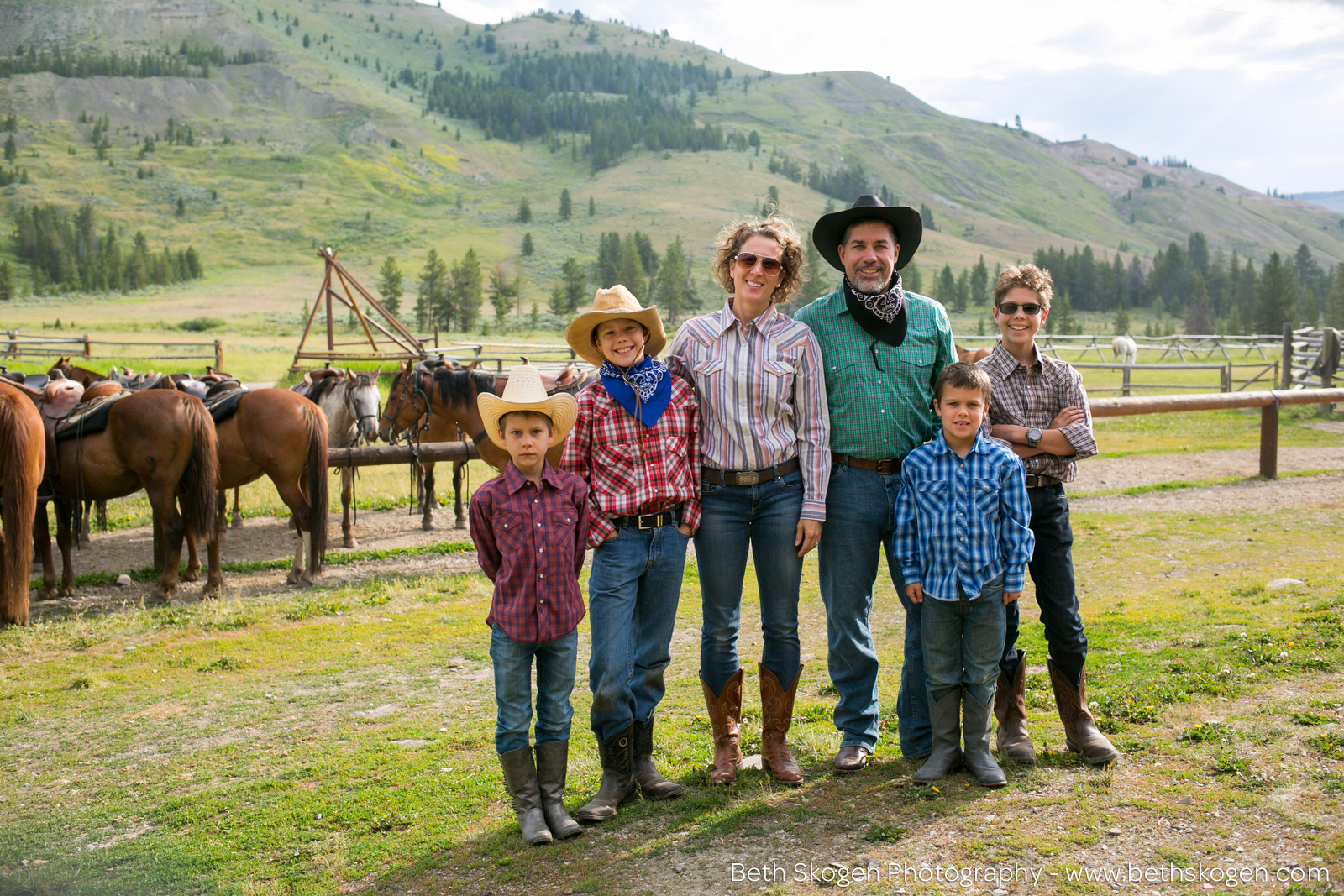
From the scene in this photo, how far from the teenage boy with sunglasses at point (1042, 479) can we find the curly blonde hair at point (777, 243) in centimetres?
94

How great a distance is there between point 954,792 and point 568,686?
1.57m

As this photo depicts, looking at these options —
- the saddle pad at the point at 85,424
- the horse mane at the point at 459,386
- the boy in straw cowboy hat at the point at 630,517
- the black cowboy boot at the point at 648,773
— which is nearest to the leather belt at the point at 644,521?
the boy in straw cowboy hat at the point at 630,517

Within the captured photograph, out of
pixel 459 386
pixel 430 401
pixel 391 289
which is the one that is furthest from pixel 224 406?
pixel 391 289

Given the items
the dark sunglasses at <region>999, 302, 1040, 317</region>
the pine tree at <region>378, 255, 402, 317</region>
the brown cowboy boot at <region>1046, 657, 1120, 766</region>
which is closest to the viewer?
the brown cowboy boot at <region>1046, 657, 1120, 766</region>

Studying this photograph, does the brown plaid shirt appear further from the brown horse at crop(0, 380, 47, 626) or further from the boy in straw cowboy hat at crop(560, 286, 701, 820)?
the brown horse at crop(0, 380, 47, 626)

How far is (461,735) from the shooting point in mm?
4480

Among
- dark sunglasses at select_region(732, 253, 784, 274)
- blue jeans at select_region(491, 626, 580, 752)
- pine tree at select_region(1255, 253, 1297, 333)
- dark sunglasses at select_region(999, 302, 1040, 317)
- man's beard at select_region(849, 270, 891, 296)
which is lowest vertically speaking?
blue jeans at select_region(491, 626, 580, 752)

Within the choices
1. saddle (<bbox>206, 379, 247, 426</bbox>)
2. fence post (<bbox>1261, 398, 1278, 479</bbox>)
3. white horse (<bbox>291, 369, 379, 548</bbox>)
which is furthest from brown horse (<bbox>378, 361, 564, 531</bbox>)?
fence post (<bbox>1261, 398, 1278, 479</bbox>)

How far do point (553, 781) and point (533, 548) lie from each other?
3.04ft

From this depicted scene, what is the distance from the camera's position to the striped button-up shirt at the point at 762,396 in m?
3.45

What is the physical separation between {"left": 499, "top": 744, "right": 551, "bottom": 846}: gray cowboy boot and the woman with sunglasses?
30.4 inches

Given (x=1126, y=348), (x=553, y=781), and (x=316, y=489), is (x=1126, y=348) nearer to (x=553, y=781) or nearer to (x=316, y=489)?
(x=316, y=489)

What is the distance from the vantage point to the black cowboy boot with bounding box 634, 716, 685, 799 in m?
3.51

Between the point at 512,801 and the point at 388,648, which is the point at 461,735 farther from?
the point at 388,648
